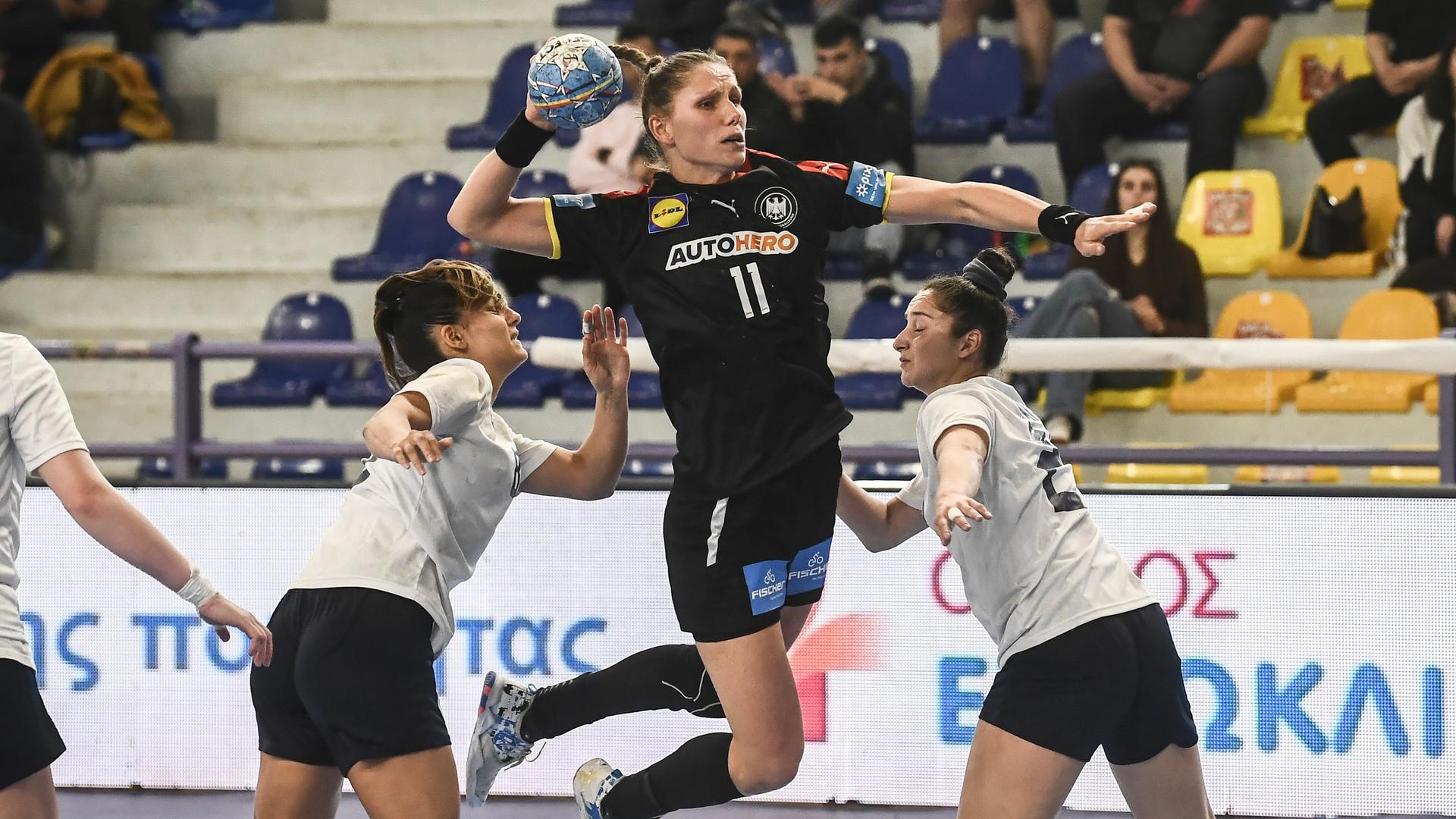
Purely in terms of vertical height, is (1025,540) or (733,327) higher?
(733,327)

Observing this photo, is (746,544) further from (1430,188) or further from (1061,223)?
(1430,188)

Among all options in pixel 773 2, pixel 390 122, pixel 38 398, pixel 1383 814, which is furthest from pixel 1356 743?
pixel 390 122

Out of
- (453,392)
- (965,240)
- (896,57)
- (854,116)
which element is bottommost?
(453,392)

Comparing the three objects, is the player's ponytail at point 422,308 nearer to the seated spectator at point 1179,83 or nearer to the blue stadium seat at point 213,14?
the seated spectator at point 1179,83

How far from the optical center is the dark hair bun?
3734 mm

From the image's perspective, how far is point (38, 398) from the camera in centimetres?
323

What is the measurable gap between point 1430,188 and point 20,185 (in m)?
7.61

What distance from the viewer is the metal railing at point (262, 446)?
Answer: 17.0ft

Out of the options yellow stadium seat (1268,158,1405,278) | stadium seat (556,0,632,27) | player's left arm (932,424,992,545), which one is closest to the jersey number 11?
player's left arm (932,424,992,545)

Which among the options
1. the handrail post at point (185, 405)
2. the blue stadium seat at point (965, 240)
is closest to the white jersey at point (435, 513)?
the handrail post at point (185, 405)

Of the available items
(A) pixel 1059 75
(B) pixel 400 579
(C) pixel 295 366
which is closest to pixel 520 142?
(B) pixel 400 579

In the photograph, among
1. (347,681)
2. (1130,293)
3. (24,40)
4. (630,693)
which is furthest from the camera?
(24,40)

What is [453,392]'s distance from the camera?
3.50 metres

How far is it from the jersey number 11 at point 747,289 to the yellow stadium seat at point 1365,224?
554 centimetres
